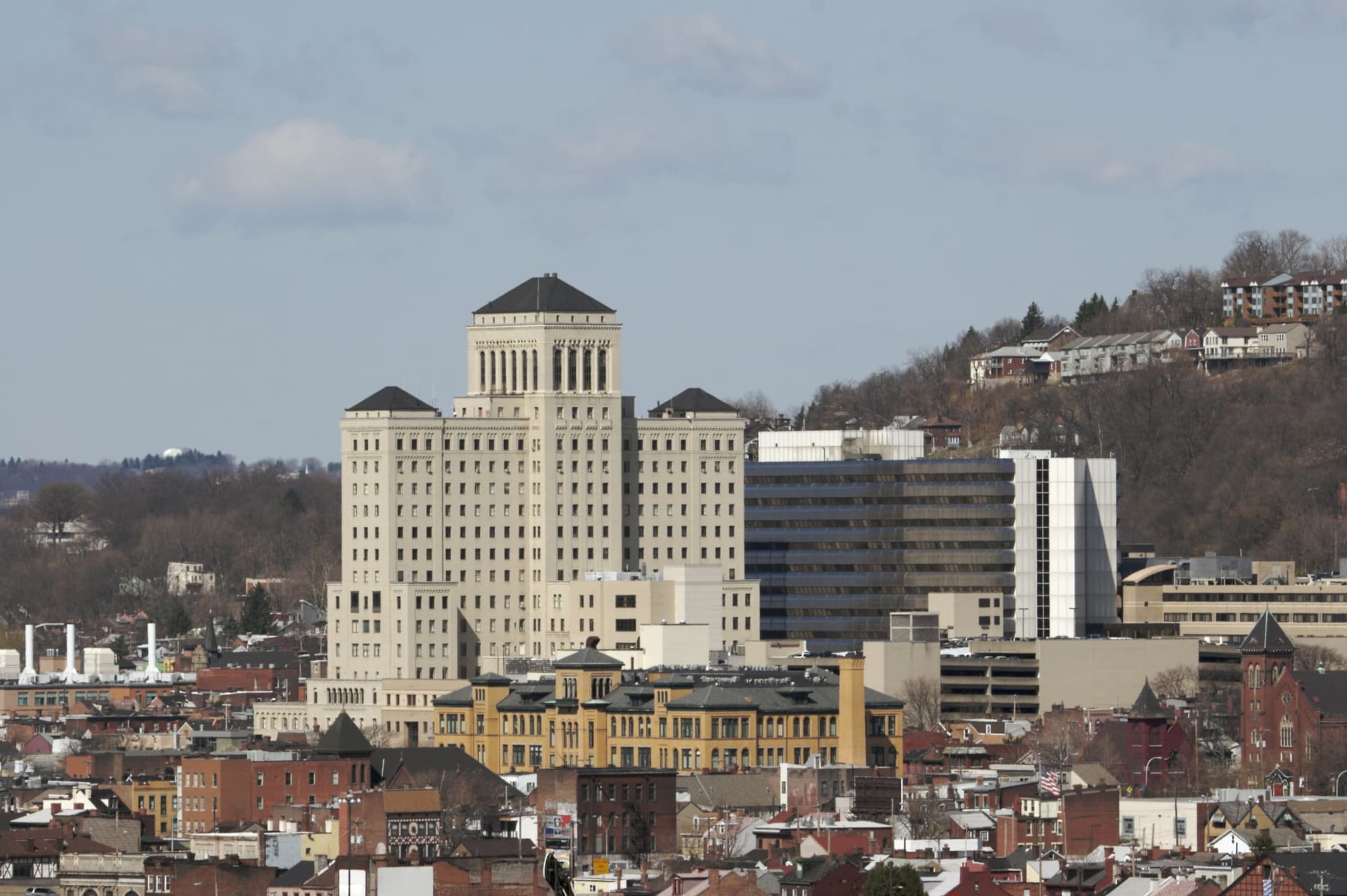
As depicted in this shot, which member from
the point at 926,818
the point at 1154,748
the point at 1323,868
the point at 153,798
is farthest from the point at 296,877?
the point at 1154,748

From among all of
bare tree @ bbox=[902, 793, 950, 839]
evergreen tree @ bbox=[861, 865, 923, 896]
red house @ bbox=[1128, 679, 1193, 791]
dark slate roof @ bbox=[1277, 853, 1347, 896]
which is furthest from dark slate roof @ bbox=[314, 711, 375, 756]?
dark slate roof @ bbox=[1277, 853, 1347, 896]

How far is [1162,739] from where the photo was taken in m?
198

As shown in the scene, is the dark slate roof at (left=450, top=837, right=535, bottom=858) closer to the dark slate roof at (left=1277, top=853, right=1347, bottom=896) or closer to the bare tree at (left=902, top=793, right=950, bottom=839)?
the bare tree at (left=902, top=793, right=950, bottom=839)

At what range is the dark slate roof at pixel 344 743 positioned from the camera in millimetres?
183000

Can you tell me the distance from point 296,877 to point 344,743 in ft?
144

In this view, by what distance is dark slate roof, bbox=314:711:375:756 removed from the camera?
18300cm

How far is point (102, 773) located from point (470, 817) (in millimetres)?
36190

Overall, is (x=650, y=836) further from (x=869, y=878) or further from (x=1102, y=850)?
(x=869, y=878)

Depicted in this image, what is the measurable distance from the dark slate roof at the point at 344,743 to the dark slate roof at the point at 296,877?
39677 millimetres

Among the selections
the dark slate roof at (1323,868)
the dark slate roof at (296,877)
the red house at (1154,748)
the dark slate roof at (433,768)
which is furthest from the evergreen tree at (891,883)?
the red house at (1154,748)

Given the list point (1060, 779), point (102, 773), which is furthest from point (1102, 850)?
point (102, 773)

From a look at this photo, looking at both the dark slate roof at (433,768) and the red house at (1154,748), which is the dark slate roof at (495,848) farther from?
the red house at (1154,748)

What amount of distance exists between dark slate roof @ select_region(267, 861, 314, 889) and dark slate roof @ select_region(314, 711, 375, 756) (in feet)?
130

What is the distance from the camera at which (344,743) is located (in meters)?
183
